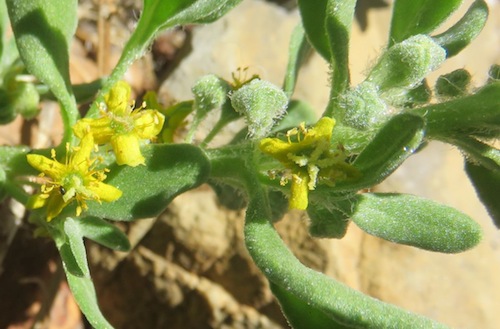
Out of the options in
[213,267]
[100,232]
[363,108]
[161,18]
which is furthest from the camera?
[213,267]

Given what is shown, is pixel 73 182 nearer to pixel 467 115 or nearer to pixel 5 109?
pixel 5 109

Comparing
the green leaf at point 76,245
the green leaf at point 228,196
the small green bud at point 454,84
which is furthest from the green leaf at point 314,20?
the green leaf at point 76,245

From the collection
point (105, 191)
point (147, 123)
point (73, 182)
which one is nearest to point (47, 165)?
point (73, 182)

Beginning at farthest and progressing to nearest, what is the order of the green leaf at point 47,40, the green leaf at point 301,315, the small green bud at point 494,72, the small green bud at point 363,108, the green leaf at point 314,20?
the green leaf at point 314,20 < the green leaf at point 47,40 < the green leaf at point 301,315 < the small green bud at point 494,72 < the small green bud at point 363,108

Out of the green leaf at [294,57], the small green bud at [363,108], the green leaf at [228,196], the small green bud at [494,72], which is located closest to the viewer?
the small green bud at [363,108]

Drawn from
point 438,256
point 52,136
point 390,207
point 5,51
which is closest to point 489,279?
Answer: point 438,256

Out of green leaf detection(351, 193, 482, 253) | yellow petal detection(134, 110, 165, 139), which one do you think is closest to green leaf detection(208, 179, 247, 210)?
yellow petal detection(134, 110, 165, 139)

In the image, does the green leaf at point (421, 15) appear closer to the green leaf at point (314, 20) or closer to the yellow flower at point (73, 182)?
the green leaf at point (314, 20)
